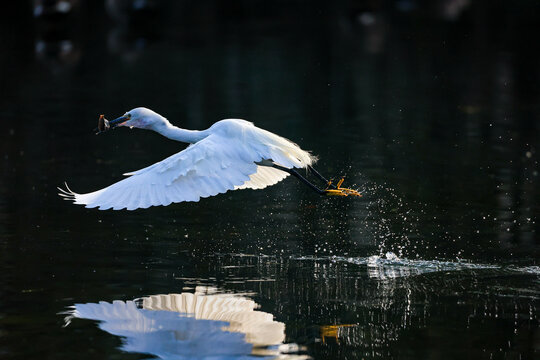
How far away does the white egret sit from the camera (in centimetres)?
774

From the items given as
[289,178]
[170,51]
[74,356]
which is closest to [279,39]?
[170,51]

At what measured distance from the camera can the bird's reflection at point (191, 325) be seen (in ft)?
22.2

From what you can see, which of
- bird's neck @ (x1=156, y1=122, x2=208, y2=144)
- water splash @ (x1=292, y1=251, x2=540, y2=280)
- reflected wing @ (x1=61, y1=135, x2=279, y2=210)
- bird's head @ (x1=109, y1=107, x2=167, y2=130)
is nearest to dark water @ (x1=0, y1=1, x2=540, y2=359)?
water splash @ (x1=292, y1=251, x2=540, y2=280)

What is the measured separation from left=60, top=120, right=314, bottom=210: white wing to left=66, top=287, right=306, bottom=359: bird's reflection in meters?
0.81

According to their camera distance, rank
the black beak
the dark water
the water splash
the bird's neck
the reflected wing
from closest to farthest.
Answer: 1. the dark water
2. the reflected wing
3. the water splash
4. the bird's neck
5. the black beak

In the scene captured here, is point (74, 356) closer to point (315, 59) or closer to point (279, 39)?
point (315, 59)

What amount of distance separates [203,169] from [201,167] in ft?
0.08

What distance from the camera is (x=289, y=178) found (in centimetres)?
1330

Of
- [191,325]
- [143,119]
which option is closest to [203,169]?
[191,325]

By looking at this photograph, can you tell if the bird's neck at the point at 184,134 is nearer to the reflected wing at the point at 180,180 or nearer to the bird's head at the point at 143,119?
the bird's head at the point at 143,119

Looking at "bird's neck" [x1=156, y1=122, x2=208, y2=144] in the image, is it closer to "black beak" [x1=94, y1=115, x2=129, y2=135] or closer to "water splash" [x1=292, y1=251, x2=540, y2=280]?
"black beak" [x1=94, y1=115, x2=129, y2=135]

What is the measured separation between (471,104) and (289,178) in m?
7.42

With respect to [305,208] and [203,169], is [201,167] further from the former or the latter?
[305,208]

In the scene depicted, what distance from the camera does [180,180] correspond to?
8.00m
